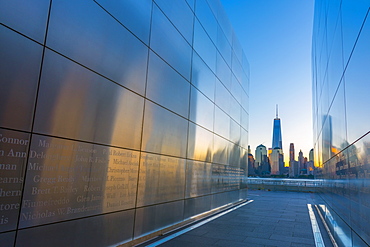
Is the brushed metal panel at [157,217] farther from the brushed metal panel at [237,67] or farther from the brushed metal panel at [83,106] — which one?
the brushed metal panel at [237,67]

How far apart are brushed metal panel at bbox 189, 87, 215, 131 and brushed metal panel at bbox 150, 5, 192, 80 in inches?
39.6

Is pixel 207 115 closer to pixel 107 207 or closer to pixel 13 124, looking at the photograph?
pixel 107 207

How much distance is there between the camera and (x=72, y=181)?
18.1 feet

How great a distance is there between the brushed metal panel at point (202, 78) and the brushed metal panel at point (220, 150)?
7.47 ft

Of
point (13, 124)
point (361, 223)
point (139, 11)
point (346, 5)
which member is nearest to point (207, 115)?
point (139, 11)

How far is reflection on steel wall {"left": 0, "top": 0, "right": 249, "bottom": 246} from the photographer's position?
4.56 metres

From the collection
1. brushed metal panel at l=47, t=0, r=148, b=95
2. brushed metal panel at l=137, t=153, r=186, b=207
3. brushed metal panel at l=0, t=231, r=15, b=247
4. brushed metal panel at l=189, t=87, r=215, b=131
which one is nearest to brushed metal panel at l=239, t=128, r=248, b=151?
brushed metal panel at l=189, t=87, r=215, b=131

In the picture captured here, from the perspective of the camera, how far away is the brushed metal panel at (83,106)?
5.04 metres

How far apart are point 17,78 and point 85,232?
3.36 m

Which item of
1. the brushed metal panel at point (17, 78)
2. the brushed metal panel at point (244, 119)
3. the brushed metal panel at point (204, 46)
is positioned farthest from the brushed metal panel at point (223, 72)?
the brushed metal panel at point (17, 78)

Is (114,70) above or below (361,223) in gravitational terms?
above

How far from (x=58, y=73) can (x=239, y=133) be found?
15.4 m

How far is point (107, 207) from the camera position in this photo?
21.3 feet

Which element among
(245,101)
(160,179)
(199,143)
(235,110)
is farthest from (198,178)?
(245,101)
